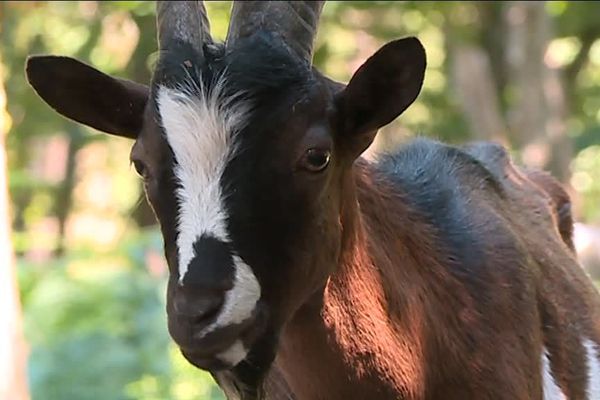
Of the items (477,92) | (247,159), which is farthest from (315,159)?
(477,92)

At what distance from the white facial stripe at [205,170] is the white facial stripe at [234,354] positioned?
0.25ft

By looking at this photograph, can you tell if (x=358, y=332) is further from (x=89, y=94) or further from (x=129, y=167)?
(x=129, y=167)

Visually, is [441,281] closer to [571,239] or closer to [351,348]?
[351,348]

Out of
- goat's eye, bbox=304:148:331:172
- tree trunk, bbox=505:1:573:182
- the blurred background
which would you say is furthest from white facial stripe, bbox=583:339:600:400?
tree trunk, bbox=505:1:573:182

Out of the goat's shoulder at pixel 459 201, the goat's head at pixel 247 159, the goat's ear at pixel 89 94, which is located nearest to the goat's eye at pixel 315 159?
the goat's head at pixel 247 159

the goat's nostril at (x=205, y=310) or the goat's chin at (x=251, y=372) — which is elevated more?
the goat's nostril at (x=205, y=310)

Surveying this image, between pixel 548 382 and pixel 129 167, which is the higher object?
pixel 129 167

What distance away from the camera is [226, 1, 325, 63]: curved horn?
360 cm

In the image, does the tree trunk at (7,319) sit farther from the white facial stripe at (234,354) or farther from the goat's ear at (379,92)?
the white facial stripe at (234,354)

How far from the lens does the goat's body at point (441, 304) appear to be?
12.2 ft

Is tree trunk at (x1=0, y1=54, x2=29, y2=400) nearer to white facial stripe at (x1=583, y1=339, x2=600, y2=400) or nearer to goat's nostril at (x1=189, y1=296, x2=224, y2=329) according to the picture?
white facial stripe at (x1=583, y1=339, x2=600, y2=400)

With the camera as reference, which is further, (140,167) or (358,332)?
(358,332)

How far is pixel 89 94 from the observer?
12.1 ft

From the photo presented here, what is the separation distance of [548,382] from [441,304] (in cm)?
66
